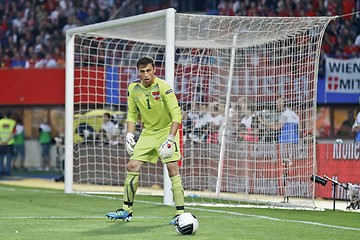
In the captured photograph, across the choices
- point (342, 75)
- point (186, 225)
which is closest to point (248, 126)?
point (342, 75)

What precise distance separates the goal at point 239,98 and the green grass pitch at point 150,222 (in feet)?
4.68

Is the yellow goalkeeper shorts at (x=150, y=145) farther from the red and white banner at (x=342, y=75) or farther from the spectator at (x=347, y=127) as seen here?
the spectator at (x=347, y=127)

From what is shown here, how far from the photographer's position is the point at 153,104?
12.1 m

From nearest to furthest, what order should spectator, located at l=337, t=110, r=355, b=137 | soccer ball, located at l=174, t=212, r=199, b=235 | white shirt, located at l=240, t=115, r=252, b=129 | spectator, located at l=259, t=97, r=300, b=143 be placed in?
1. soccer ball, located at l=174, t=212, r=199, b=235
2. spectator, located at l=259, t=97, r=300, b=143
3. white shirt, located at l=240, t=115, r=252, b=129
4. spectator, located at l=337, t=110, r=355, b=137

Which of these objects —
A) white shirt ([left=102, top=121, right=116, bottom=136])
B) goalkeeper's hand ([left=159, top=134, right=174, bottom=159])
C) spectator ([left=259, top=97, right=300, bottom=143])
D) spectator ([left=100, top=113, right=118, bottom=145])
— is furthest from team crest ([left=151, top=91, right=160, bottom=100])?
white shirt ([left=102, top=121, right=116, bottom=136])

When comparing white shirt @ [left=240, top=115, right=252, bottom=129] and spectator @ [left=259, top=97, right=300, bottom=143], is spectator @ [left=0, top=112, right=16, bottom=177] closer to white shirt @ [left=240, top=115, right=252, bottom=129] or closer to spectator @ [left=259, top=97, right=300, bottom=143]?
white shirt @ [left=240, top=115, right=252, bottom=129]

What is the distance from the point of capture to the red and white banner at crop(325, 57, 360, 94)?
79.1 feet

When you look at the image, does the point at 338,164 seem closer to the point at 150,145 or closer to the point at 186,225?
the point at 150,145

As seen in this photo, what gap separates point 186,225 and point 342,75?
14295mm

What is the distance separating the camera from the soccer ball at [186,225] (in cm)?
1083

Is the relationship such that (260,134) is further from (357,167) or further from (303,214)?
(303,214)

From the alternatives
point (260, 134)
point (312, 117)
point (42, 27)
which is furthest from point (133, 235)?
point (42, 27)

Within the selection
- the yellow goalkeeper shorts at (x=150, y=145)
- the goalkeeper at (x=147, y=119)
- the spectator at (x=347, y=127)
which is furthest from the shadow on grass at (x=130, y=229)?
the spectator at (x=347, y=127)

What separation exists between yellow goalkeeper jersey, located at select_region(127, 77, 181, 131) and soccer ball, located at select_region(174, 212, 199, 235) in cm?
143
